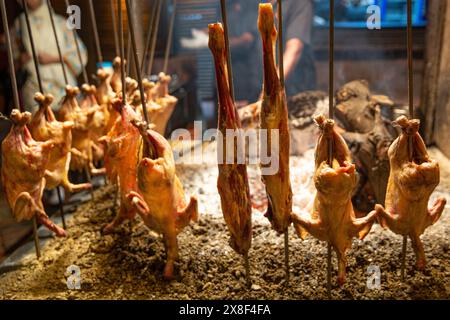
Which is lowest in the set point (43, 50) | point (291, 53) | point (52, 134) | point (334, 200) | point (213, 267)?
point (213, 267)

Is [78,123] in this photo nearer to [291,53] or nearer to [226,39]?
[226,39]

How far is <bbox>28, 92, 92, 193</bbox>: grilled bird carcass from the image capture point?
1984 mm

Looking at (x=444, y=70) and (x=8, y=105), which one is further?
(x=444, y=70)

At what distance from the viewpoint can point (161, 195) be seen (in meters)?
1.57

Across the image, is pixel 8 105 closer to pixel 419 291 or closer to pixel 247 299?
pixel 247 299

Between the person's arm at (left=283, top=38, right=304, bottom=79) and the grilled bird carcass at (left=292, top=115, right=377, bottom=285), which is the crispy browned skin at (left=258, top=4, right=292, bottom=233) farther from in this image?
the person's arm at (left=283, top=38, right=304, bottom=79)

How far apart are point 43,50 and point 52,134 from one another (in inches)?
27.9

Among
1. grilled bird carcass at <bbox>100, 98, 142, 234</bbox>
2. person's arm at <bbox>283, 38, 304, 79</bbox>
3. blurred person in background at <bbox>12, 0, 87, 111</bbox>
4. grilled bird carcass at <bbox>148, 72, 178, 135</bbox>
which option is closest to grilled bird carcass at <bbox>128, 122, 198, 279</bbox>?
grilled bird carcass at <bbox>100, 98, 142, 234</bbox>

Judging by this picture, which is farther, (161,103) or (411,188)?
(161,103)

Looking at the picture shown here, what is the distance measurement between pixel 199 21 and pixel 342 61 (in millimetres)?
1595

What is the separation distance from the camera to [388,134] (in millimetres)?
2594

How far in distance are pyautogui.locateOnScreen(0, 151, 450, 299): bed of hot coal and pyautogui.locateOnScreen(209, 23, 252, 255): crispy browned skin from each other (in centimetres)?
25

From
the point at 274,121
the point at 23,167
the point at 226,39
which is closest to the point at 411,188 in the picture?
the point at 274,121
